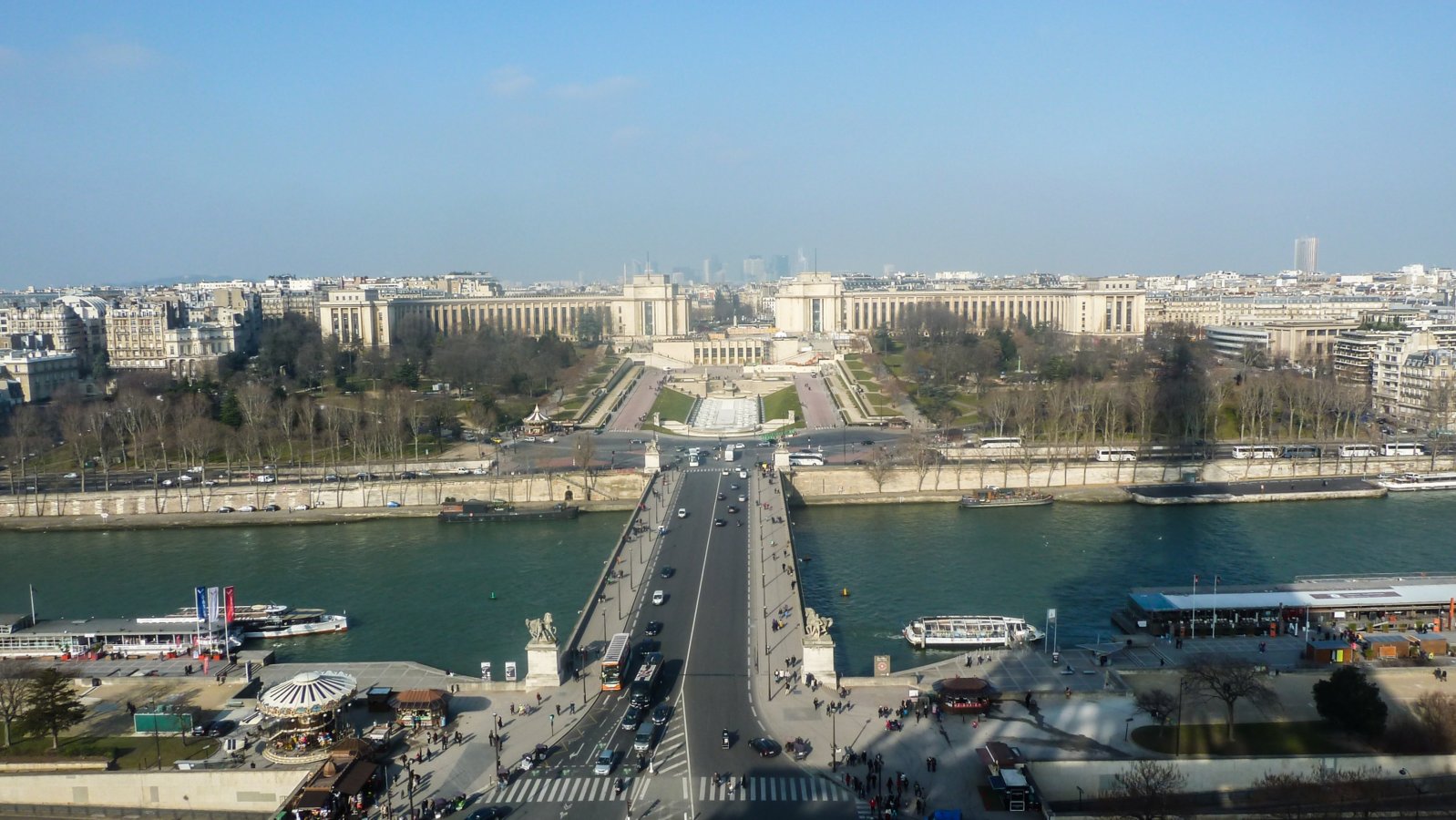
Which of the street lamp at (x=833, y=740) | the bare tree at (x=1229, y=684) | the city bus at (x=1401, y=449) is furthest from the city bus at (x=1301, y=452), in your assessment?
the street lamp at (x=833, y=740)

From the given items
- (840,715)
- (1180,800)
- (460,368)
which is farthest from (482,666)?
(460,368)

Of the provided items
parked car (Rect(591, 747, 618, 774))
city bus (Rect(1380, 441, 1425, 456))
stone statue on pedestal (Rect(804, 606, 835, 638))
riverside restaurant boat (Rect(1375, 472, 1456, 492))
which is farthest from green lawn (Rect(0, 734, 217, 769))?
city bus (Rect(1380, 441, 1425, 456))

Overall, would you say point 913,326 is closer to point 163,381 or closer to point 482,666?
point 163,381

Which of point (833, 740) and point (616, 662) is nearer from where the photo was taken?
point (833, 740)

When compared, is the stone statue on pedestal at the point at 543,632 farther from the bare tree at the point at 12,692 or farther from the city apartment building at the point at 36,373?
the city apartment building at the point at 36,373

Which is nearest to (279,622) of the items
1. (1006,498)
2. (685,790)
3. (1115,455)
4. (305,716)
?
(305,716)

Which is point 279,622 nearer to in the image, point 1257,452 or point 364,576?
point 364,576

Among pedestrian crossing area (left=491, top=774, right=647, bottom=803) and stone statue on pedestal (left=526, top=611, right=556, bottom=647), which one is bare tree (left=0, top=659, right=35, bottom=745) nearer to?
stone statue on pedestal (left=526, top=611, right=556, bottom=647)
